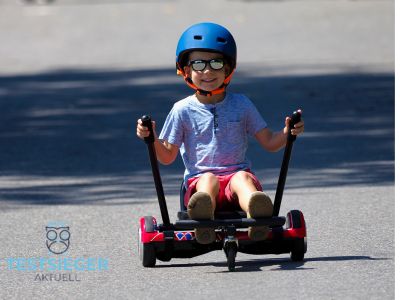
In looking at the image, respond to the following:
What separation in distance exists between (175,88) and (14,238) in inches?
317

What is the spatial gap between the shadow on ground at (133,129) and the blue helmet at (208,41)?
2592mm

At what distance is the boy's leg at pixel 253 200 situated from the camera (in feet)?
21.9

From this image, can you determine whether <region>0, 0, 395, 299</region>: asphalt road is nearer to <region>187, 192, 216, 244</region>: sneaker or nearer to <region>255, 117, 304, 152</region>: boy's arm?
<region>187, 192, 216, 244</region>: sneaker

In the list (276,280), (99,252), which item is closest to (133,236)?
(99,252)

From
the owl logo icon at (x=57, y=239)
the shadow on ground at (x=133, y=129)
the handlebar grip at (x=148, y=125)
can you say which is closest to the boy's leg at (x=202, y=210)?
the handlebar grip at (x=148, y=125)

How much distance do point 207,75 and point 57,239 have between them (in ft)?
5.44

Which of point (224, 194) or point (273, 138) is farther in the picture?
point (273, 138)

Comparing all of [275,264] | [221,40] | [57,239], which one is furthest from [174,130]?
[57,239]

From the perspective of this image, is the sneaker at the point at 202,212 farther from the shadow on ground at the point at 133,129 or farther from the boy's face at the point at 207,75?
the shadow on ground at the point at 133,129

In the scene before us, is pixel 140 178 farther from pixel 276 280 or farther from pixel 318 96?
pixel 318 96

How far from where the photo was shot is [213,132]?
23.5ft

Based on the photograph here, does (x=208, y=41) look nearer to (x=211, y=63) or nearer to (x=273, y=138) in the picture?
(x=211, y=63)

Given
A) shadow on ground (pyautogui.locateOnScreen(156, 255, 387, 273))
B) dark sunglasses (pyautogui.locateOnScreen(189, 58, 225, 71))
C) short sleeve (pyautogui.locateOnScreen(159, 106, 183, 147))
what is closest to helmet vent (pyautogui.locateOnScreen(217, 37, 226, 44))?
dark sunglasses (pyautogui.locateOnScreen(189, 58, 225, 71))

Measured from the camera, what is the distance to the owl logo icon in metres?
7.58
